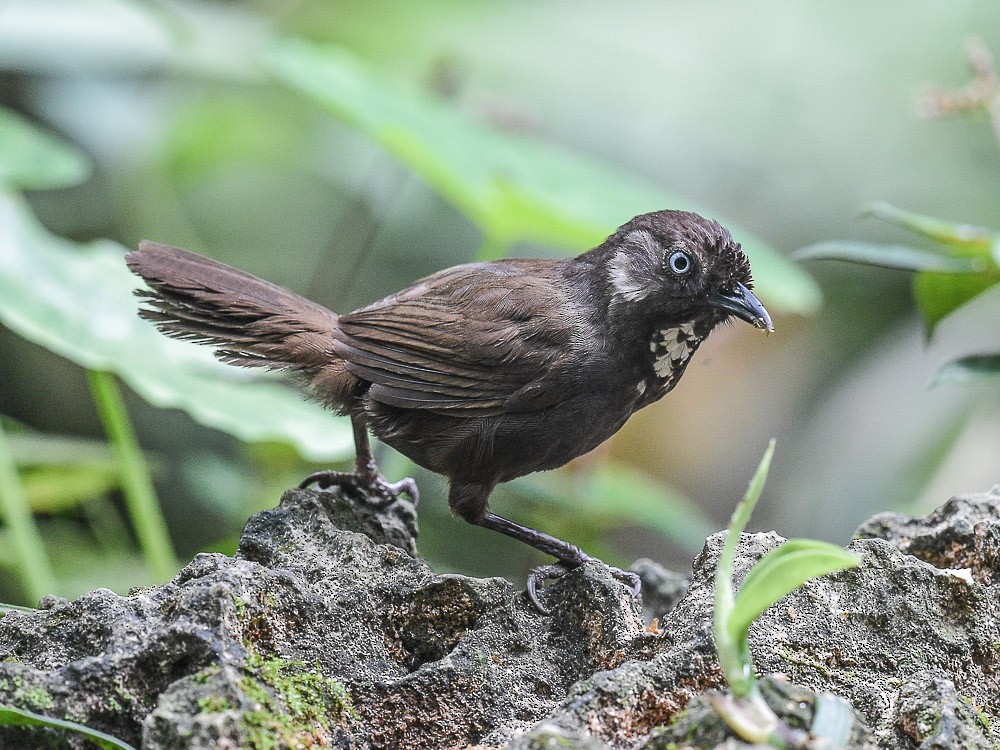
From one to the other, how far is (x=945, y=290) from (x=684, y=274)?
91cm

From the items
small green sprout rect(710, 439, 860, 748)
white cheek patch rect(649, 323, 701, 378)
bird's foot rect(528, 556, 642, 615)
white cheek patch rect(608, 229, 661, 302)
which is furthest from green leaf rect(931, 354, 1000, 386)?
small green sprout rect(710, 439, 860, 748)

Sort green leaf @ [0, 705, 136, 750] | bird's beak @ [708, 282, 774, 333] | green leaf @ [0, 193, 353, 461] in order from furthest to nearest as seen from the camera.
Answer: green leaf @ [0, 193, 353, 461]
bird's beak @ [708, 282, 774, 333]
green leaf @ [0, 705, 136, 750]

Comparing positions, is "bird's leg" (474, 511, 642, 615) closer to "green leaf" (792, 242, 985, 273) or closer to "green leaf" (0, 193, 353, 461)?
"green leaf" (0, 193, 353, 461)

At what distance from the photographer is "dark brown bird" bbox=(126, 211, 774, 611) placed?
9.19 ft

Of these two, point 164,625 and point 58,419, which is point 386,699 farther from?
point 58,419

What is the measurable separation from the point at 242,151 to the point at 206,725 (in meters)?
6.29

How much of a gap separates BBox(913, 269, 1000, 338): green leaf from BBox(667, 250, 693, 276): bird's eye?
0.82 metres

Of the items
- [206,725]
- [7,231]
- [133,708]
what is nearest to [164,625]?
[133,708]

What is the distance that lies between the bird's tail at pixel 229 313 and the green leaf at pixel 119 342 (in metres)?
0.34

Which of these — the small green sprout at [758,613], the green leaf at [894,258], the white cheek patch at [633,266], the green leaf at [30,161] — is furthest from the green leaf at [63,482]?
the small green sprout at [758,613]

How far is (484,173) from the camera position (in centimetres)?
415

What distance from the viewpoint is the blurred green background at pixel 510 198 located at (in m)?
4.23

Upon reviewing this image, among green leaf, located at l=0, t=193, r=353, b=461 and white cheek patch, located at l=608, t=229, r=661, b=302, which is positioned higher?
white cheek patch, located at l=608, t=229, r=661, b=302

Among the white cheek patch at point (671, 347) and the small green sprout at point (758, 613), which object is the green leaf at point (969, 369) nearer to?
the white cheek patch at point (671, 347)
